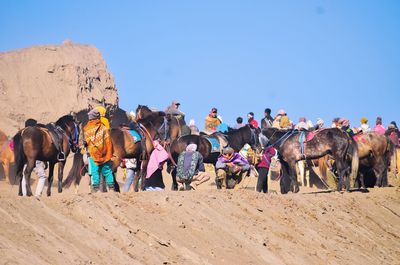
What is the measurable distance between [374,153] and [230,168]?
27.0ft

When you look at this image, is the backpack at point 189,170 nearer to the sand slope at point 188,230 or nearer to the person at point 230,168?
the person at point 230,168

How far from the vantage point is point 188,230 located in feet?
54.6

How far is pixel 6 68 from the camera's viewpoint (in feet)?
116

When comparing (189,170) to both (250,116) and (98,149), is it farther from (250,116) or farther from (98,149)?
(250,116)

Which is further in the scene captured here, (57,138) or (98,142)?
(57,138)

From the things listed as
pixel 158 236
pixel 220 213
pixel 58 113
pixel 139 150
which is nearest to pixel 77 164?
pixel 139 150

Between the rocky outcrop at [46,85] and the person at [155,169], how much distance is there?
11884mm

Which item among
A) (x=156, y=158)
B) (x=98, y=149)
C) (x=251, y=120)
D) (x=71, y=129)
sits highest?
(x=251, y=120)

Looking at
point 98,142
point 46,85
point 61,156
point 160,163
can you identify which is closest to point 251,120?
point 160,163

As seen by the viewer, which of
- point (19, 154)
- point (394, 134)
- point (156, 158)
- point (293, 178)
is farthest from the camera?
point (394, 134)

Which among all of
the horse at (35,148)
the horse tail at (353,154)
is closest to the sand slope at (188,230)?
the horse at (35,148)

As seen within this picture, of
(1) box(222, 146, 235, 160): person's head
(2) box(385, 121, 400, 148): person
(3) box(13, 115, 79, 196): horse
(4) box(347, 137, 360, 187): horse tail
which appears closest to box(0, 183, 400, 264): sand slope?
(1) box(222, 146, 235, 160): person's head

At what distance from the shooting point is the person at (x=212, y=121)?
31.6 m

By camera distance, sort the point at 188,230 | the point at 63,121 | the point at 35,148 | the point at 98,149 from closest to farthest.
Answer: the point at 188,230 < the point at 98,149 < the point at 35,148 < the point at 63,121
